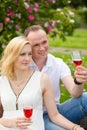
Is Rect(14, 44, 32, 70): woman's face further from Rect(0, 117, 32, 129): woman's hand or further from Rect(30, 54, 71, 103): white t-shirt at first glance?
Rect(0, 117, 32, 129): woman's hand

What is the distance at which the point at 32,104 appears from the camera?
505cm

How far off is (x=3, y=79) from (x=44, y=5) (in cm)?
509

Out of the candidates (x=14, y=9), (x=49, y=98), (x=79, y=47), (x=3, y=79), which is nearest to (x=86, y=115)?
(x=49, y=98)

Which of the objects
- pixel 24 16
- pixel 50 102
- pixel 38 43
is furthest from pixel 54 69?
pixel 24 16

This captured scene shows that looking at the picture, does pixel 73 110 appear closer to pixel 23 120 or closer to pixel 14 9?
pixel 23 120

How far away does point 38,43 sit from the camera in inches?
209

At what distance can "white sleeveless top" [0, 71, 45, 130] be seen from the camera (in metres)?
5.05

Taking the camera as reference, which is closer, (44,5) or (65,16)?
(44,5)

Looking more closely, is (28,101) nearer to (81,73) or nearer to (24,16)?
(81,73)

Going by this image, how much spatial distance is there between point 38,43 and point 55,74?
423 millimetres

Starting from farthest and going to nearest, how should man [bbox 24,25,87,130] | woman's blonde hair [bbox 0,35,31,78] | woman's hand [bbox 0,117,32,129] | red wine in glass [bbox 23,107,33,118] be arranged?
1. man [bbox 24,25,87,130]
2. woman's blonde hair [bbox 0,35,31,78]
3. woman's hand [bbox 0,117,32,129]
4. red wine in glass [bbox 23,107,33,118]

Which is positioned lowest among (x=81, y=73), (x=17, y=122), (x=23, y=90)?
(x=17, y=122)

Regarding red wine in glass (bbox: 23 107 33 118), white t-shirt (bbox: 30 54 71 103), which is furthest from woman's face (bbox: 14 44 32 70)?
red wine in glass (bbox: 23 107 33 118)

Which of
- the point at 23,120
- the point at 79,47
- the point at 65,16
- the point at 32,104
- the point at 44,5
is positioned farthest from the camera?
the point at 79,47
